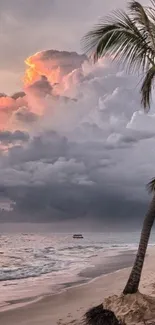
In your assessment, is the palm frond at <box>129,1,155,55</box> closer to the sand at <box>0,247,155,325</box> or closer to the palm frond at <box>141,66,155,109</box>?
the palm frond at <box>141,66,155,109</box>

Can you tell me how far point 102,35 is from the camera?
12.0 m

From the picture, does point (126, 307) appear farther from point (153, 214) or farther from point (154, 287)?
point (154, 287)

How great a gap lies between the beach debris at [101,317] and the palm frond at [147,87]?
5.98m

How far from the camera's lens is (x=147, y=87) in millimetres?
12531

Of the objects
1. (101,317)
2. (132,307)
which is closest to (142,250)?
(132,307)

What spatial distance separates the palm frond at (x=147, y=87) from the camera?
40.0ft

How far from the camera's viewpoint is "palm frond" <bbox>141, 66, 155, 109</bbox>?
1220 cm

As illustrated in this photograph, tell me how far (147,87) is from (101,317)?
258 inches

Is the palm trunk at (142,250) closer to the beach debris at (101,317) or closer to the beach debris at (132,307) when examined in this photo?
the beach debris at (132,307)

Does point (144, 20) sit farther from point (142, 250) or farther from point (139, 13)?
point (142, 250)

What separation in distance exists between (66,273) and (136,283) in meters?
17.8

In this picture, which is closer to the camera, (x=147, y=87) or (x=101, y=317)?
(x=101, y=317)

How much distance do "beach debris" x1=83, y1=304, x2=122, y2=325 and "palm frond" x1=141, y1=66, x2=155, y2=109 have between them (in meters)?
5.98

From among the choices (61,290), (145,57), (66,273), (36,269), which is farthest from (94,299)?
(36,269)
